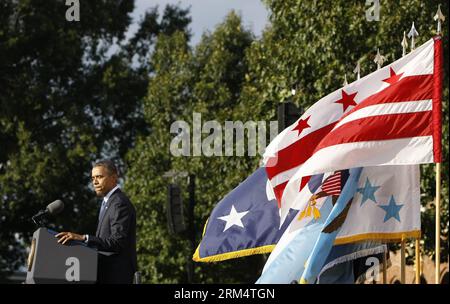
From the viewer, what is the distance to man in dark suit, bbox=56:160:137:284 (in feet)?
32.2

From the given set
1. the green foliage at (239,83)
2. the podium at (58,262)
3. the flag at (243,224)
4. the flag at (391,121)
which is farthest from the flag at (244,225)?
the green foliage at (239,83)

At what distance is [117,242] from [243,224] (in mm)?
4953

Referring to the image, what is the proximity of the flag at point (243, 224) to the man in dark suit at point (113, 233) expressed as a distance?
4629mm

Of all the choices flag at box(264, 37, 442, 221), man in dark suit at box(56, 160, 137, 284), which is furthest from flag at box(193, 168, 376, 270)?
man in dark suit at box(56, 160, 137, 284)

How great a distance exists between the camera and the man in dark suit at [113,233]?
9.80m

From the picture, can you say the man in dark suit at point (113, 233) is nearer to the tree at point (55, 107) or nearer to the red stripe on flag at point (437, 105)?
the red stripe on flag at point (437, 105)

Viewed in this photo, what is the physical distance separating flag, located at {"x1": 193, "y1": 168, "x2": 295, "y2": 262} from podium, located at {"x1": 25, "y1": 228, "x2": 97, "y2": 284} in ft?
18.1

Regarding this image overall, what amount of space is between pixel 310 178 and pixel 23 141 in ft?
96.0

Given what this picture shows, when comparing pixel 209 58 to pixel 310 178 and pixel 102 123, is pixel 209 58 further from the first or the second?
pixel 310 178

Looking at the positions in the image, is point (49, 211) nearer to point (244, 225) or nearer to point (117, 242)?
point (117, 242)
